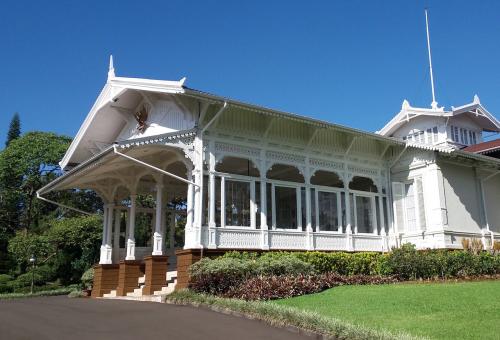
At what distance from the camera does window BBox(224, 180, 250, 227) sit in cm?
1431

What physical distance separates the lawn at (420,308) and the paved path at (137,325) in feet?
4.84

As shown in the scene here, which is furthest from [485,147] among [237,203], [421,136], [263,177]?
[237,203]

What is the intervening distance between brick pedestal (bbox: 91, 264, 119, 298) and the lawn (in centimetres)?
867

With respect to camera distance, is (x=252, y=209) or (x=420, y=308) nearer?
(x=420, y=308)

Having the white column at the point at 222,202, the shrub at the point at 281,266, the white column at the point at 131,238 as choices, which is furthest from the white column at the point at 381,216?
the white column at the point at 131,238

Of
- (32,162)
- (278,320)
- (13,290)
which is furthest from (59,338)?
(32,162)

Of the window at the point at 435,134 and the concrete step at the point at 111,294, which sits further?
the window at the point at 435,134

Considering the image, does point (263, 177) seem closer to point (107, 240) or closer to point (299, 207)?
point (299, 207)

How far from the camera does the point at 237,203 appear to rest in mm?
14547

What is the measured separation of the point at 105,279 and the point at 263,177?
682 cm

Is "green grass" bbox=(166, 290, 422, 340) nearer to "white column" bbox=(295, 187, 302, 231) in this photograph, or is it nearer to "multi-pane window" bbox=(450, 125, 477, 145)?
"white column" bbox=(295, 187, 302, 231)

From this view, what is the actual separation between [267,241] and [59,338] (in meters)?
7.94

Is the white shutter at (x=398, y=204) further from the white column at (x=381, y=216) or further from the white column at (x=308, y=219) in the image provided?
the white column at (x=308, y=219)

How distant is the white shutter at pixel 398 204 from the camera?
58.5 feet
